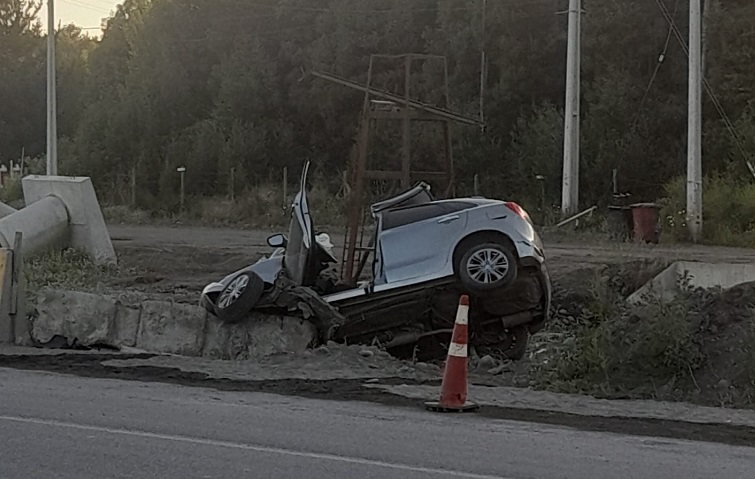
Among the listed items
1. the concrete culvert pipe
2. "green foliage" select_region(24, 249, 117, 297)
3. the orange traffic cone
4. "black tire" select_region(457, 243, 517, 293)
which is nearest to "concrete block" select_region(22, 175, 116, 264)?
the concrete culvert pipe

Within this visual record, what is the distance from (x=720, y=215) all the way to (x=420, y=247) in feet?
61.1

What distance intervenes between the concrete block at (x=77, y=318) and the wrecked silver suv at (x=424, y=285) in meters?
1.26

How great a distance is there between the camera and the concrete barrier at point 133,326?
1366cm

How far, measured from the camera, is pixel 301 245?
13.5 m

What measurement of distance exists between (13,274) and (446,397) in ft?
21.1

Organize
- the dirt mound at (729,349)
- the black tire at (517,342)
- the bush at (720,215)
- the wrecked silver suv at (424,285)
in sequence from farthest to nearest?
the bush at (720,215) → the black tire at (517,342) → the wrecked silver suv at (424,285) → the dirt mound at (729,349)

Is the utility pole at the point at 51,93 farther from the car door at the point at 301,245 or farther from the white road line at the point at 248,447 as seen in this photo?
the white road line at the point at 248,447

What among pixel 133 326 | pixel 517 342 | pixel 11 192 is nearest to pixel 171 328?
pixel 133 326

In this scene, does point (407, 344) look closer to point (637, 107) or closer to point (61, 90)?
point (637, 107)

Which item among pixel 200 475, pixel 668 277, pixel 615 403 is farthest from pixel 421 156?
pixel 200 475

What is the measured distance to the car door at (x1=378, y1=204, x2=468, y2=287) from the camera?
13.1 meters

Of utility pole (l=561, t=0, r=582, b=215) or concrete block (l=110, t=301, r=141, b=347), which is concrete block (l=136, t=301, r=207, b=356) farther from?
utility pole (l=561, t=0, r=582, b=215)

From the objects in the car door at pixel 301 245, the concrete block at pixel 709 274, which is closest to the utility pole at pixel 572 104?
the concrete block at pixel 709 274

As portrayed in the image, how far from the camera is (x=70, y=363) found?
1262cm
